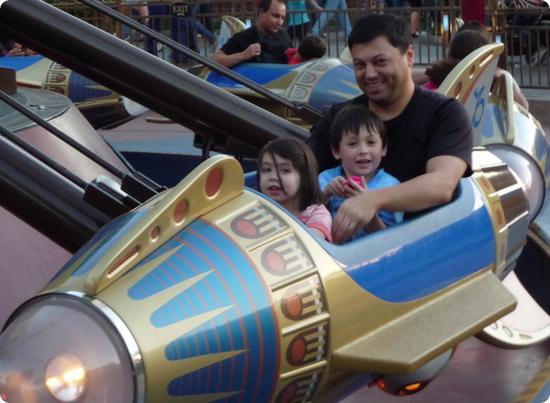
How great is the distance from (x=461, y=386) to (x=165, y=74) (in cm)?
178

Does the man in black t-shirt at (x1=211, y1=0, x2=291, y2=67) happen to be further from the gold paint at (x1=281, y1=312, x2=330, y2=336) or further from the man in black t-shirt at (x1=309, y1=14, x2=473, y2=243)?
the gold paint at (x1=281, y1=312, x2=330, y2=336)

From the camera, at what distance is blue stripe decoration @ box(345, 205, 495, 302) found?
3.26 meters

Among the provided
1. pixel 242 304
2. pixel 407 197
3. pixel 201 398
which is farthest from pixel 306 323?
pixel 407 197

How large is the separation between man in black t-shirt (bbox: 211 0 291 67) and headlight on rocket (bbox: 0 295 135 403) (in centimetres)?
630

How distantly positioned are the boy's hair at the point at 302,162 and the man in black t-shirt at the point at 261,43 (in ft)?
18.1

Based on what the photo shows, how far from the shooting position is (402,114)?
4.01m

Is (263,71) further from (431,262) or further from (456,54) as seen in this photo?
(431,262)

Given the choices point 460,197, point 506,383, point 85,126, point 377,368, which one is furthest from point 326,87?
point 377,368

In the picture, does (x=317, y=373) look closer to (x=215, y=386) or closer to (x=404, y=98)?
(x=215, y=386)

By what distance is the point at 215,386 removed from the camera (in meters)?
2.88

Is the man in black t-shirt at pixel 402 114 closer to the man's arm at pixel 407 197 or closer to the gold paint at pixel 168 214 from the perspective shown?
the man's arm at pixel 407 197

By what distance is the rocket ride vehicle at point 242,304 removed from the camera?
8.99 ft

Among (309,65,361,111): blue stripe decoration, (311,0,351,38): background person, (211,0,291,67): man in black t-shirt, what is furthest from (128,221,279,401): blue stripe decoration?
(311,0,351,38): background person

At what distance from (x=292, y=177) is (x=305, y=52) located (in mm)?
5864
